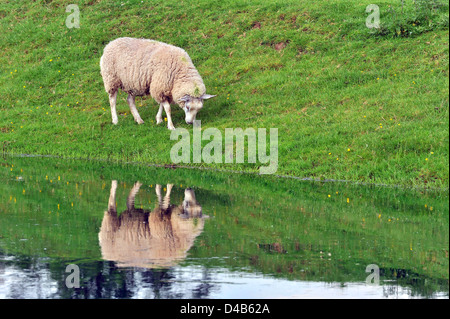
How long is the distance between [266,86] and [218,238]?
488 inches

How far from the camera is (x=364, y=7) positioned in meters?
26.2

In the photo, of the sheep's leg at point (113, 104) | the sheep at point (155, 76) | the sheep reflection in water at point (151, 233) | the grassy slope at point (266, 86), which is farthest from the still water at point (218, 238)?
the sheep's leg at point (113, 104)

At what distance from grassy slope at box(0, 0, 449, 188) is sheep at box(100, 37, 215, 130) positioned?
0.69 metres

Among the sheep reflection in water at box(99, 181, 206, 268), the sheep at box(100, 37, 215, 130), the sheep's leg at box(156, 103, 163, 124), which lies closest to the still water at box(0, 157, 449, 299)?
the sheep reflection in water at box(99, 181, 206, 268)

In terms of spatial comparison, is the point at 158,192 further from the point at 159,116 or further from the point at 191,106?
the point at 159,116

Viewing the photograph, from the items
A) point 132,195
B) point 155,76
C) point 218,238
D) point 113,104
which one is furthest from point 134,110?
point 218,238

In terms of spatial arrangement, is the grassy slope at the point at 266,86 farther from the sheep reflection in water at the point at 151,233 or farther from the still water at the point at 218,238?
the sheep reflection in water at the point at 151,233

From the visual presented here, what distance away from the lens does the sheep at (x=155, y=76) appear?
21.1 meters

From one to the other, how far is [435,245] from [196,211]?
443 centimetres

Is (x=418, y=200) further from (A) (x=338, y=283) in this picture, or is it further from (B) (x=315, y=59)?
(B) (x=315, y=59)

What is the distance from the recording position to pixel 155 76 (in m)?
21.5

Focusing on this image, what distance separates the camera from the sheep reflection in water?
970cm

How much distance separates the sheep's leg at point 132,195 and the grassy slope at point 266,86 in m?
3.18
